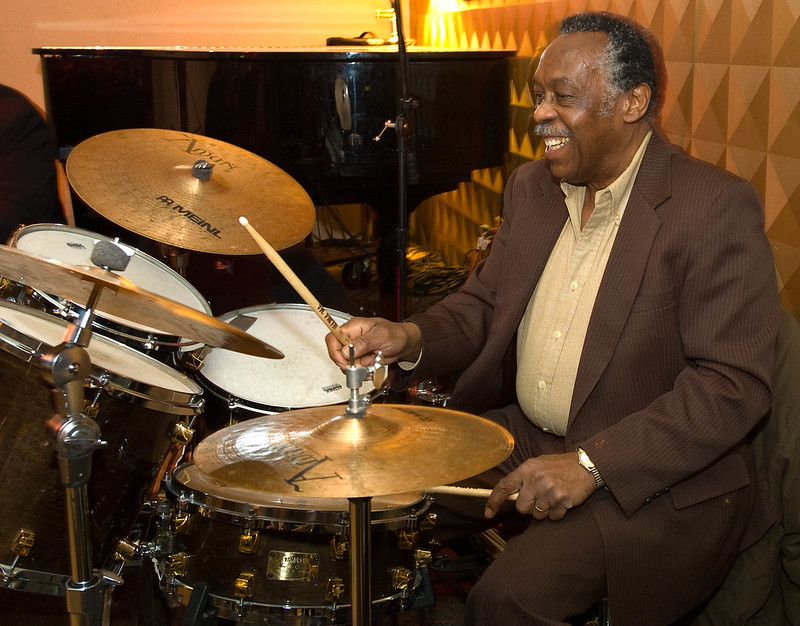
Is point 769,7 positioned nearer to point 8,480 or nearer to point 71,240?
point 71,240

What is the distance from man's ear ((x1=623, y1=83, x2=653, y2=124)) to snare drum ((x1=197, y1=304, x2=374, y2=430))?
0.85 metres

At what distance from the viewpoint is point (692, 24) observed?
8.02 ft

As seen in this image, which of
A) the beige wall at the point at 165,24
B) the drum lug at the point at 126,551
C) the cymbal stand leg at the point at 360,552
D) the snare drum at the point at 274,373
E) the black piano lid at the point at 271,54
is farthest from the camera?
the beige wall at the point at 165,24

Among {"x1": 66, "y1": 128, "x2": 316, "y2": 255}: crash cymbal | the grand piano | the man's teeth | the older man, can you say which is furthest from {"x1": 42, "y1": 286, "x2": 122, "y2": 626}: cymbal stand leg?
the grand piano

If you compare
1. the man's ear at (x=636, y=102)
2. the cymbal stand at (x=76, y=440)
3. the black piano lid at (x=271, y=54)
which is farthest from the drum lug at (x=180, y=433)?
the black piano lid at (x=271, y=54)

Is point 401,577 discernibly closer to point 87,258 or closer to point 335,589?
point 335,589

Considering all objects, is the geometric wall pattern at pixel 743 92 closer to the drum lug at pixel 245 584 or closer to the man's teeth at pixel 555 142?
the man's teeth at pixel 555 142

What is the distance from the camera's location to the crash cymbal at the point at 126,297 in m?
1.29

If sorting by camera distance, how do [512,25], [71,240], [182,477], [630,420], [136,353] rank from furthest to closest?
[512,25]
[71,240]
[136,353]
[182,477]
[630,420]

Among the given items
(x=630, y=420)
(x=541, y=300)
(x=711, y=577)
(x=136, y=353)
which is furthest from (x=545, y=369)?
(x=136, y=353)

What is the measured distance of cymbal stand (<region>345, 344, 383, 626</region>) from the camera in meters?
1.36

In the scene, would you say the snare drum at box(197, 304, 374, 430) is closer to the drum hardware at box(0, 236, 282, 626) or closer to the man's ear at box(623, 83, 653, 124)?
the drum hardware at box(0, 236, 282, 626)

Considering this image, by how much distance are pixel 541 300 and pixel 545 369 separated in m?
0.16

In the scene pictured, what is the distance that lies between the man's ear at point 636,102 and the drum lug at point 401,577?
1.01 m
